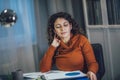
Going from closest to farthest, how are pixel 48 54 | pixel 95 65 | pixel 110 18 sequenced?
pixel 95 65 → pixel 48 54 → pixel 110 18

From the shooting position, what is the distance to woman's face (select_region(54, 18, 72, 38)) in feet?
6.45

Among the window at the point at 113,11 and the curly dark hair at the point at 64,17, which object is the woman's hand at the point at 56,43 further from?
the window at the point at 113,11

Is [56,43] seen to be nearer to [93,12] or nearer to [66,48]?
[66,48]

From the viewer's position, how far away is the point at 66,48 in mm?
1960

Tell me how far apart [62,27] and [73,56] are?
0.24 m

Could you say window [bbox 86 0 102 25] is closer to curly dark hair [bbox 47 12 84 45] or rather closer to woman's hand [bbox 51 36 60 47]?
curly dark hair [bbox 47 12 84 45]

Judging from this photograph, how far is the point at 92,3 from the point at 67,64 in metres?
0.89

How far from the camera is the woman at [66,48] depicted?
191 centimetres

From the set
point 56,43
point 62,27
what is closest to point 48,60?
point 56,43

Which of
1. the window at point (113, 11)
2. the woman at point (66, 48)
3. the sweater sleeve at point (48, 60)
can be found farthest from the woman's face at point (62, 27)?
the window at point (113, 11)

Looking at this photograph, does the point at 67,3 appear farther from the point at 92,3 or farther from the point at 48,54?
the point at 48,54

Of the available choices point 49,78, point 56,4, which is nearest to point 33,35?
point 56,4

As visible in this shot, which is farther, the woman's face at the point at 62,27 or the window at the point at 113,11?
the window at the point at 113,11

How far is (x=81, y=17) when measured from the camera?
2.67 metres
